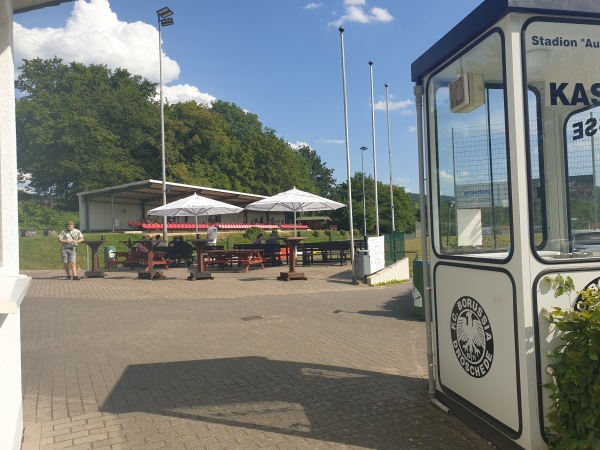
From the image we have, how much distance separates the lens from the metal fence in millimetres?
15586

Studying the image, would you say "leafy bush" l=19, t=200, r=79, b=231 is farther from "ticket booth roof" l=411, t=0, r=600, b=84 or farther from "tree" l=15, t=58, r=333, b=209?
"ticket booth roof" l=411, t=0, r=600, b=84

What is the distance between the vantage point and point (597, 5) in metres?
3.08

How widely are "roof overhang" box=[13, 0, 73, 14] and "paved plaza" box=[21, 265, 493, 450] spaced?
3.31 meters

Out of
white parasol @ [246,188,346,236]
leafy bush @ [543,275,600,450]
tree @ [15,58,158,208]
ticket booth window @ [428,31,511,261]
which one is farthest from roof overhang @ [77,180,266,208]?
leafy bush @ [543,275,600,450]

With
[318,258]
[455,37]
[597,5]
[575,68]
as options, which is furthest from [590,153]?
[318,258]

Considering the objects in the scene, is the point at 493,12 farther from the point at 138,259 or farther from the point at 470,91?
the point at 138,259

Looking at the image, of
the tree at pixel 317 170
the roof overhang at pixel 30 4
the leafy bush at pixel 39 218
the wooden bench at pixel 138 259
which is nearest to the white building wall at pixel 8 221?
the roof overhang at pixel 30 4

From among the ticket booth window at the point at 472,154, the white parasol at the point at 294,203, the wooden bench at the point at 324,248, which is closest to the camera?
the ticket booth window at the point at 472,154

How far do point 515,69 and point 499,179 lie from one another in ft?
2.49

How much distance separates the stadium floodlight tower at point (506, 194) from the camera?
3.00 metres

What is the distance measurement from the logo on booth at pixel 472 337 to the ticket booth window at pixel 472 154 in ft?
1.32

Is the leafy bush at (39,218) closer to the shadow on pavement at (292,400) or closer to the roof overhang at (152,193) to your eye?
the roof overhang at (152,193)

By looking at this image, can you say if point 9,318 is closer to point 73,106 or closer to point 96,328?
point 96,328

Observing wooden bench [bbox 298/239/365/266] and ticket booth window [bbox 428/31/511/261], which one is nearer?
ticket booth window [bbox 428/31/511/261]
